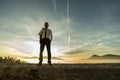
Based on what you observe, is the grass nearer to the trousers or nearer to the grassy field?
the grassy field

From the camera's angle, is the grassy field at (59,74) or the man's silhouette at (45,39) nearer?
the grassy field at (59,74)

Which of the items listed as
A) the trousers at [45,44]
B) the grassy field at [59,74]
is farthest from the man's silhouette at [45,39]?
the grassy field at [59,74]

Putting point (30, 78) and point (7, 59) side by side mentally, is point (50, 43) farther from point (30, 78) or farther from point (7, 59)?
point (7, 59)

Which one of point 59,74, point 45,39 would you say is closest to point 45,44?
point 45,39

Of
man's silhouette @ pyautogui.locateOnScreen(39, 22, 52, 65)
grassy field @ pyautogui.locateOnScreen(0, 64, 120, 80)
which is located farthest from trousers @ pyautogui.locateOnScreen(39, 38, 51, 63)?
grassy field @ pyautogui.locateOnScreen(0, 64, 120, 80)

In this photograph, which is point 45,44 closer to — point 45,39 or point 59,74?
point 45,39

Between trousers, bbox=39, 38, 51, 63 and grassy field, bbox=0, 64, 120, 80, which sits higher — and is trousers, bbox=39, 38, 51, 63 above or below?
above

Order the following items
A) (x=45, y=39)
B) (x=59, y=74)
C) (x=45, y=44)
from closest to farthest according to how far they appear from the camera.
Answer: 1. (x=59, y=74)
2. (x=45, y=39)
3. (x=45, y=44)

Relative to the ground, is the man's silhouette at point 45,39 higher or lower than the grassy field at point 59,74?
higher

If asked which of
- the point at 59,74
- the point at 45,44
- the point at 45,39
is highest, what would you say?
the point at 45,39

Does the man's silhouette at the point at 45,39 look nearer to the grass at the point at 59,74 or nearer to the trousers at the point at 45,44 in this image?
the trousers at the point at 45,44

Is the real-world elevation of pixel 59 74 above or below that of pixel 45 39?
below

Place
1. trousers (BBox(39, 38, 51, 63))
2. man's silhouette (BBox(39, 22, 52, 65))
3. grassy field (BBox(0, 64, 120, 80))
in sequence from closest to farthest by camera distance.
A: 1. grassy field (BBox(0, 64, 120, 80))
2. man's silhouette (BBox(39, 22, 52, 65))
3. trousers (BBox(39, 38, 51, 63))

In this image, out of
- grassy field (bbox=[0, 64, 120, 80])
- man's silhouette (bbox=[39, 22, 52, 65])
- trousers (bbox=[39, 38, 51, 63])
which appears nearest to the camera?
grassy field (bbox=[0, 64, 120, 80])
